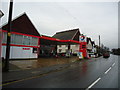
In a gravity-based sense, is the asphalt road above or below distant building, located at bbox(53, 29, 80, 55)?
below

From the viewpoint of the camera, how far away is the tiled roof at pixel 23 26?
16.3 meters

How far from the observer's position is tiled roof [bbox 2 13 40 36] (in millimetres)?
16297

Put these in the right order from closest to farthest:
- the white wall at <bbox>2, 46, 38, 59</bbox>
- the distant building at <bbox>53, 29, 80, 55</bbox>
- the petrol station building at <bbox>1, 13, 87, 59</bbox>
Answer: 1. the white wall at <bbox>2, 46, 38, 59</bbox>
2. the petrol station building at <bbox>1, 13, 87, 59</bbox>
3. the distant building at <bbox>53, 29, 80, 55</bbox>

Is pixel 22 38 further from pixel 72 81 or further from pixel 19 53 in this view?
pixel 72 81

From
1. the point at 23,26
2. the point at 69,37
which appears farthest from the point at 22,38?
the point at 69,37

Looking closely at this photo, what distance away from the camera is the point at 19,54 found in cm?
1648

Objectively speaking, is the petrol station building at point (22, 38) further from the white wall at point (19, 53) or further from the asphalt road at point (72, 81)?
the asphalt road at point (72, 81)

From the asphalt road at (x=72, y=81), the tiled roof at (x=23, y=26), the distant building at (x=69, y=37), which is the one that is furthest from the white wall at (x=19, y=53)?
the distant building at (x=69, y=37)

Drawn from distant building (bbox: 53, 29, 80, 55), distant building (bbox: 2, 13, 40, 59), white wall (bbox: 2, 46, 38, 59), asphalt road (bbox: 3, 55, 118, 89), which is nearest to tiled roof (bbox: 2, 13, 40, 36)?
distant building (bbox: 2, 13, 40, 59)

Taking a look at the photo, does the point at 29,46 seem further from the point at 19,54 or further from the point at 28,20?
the point at 28,20

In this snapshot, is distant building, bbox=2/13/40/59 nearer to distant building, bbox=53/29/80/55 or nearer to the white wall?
the white wall

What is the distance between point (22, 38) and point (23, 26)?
247cm

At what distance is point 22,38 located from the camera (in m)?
17.1

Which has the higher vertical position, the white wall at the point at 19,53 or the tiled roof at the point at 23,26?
the tiled roof at the point at 23,26
